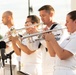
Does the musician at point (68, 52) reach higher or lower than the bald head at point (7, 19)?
lower

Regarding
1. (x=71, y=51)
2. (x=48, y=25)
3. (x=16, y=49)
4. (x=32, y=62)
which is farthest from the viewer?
(x=16, y=49)

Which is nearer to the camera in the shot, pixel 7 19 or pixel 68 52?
pixel 68 52

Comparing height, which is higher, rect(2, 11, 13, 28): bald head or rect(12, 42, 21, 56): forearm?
rect(2, 11, 13, 28): bald head

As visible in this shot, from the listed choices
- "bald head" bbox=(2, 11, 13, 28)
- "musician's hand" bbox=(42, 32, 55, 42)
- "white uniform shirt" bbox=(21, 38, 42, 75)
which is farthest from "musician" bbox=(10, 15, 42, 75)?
"musician's hand" bbox=(42, 32, 55, 42)

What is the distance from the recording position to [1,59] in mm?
1630

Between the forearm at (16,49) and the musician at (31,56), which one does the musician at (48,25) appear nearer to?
the musician at (31,56)

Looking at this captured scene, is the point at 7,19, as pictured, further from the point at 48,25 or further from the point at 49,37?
the point at 49,37

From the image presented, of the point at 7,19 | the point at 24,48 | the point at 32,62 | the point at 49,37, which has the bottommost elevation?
the point at 32,62

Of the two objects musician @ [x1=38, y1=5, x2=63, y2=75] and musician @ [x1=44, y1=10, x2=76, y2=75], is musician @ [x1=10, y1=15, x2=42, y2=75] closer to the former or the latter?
musician @ [x1=38, y1=5, x2=63, y2=75]

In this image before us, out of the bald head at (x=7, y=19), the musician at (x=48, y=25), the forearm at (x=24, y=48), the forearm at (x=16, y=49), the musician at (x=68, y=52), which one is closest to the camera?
the musician at (x=68, y=52)

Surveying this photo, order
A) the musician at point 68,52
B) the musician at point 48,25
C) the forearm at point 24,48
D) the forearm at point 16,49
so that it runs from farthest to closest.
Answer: the forearm at point 16,49, the forearm at point 24,48, the musician at point 48,25, the musician at point 68,52

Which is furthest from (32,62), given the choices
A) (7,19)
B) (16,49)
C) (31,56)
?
(7,19)

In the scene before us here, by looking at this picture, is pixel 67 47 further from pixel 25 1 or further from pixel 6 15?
pixel 25 1

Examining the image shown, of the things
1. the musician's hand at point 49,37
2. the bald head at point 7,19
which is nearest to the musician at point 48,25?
the musician's hand at point 49,37
